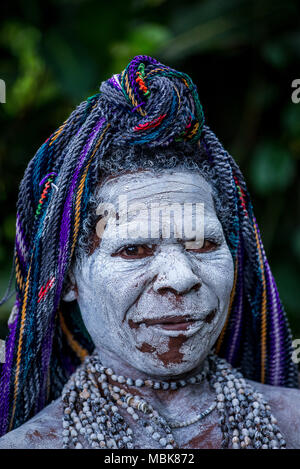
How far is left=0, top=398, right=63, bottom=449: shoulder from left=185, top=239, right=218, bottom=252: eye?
2.20 feet

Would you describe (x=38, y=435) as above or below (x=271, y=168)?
below

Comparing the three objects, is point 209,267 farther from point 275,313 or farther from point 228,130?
point 228,130

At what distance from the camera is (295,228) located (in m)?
5.16

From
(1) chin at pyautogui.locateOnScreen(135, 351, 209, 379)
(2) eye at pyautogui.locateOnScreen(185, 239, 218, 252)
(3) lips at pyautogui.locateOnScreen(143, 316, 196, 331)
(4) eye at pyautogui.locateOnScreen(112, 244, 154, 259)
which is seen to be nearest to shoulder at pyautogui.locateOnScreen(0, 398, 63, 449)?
(1) chin at pyautogui.locateOnScreen(135, 351, 209, 379)

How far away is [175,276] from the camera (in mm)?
1891

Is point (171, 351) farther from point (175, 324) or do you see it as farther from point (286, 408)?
point (286, 408)

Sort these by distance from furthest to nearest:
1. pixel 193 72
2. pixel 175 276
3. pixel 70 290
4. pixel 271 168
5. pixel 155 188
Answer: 1. pixel 193 72
2. pixel 271 168
3. pixel 70 290
4. pixel 155 188
5. pixel 175 276

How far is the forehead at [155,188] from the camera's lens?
200 cm

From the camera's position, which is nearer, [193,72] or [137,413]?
[137,413]

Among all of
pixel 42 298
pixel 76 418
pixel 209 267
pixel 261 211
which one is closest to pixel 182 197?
pixel 209 267

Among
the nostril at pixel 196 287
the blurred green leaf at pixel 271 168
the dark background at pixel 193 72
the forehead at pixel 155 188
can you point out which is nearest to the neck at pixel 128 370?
the nostril at pixel 196 287

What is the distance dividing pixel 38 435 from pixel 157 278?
0.60 meters

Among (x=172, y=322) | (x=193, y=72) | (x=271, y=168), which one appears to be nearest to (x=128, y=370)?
(x=172, y=322)

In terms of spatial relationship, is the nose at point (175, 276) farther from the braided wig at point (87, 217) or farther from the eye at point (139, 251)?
the braided wig at point (87, 217)
